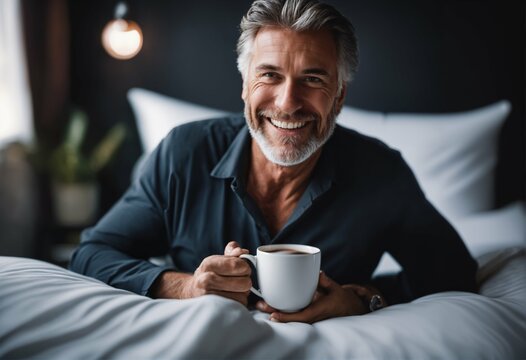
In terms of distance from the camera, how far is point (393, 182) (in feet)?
3.17

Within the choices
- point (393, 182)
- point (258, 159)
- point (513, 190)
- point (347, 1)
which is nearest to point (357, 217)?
point (393, 182)

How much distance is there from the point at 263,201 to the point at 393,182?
0.25 meters

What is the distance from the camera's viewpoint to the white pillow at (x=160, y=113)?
1582 mm

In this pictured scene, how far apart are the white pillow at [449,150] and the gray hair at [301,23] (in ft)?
2.20

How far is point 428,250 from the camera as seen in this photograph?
3.09 feet

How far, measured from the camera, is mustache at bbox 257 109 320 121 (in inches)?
31.8

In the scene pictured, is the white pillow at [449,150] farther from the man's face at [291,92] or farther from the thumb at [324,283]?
the thumb at [324,283]

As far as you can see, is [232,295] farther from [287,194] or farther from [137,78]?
[137,78]

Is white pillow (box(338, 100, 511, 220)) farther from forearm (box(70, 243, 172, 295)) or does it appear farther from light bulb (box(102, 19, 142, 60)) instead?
forearm (box(70, 243, 172, 295))

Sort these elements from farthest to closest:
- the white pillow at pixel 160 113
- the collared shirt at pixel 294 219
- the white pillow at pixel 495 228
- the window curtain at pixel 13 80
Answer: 1. the window curtain at pixel 13 80
2. the white pillow at pixel 160 113
3. the white pillow at pixel 495 228
4. the collared shirt at pixel 294 219

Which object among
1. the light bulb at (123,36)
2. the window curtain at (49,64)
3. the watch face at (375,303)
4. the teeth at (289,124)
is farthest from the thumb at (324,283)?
the window curtain at (49,64)

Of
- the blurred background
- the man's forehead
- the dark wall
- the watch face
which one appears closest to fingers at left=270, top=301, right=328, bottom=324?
the watch face

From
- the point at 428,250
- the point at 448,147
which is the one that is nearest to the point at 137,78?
the point at 448,147

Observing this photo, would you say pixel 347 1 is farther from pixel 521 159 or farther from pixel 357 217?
pixel 521 159
